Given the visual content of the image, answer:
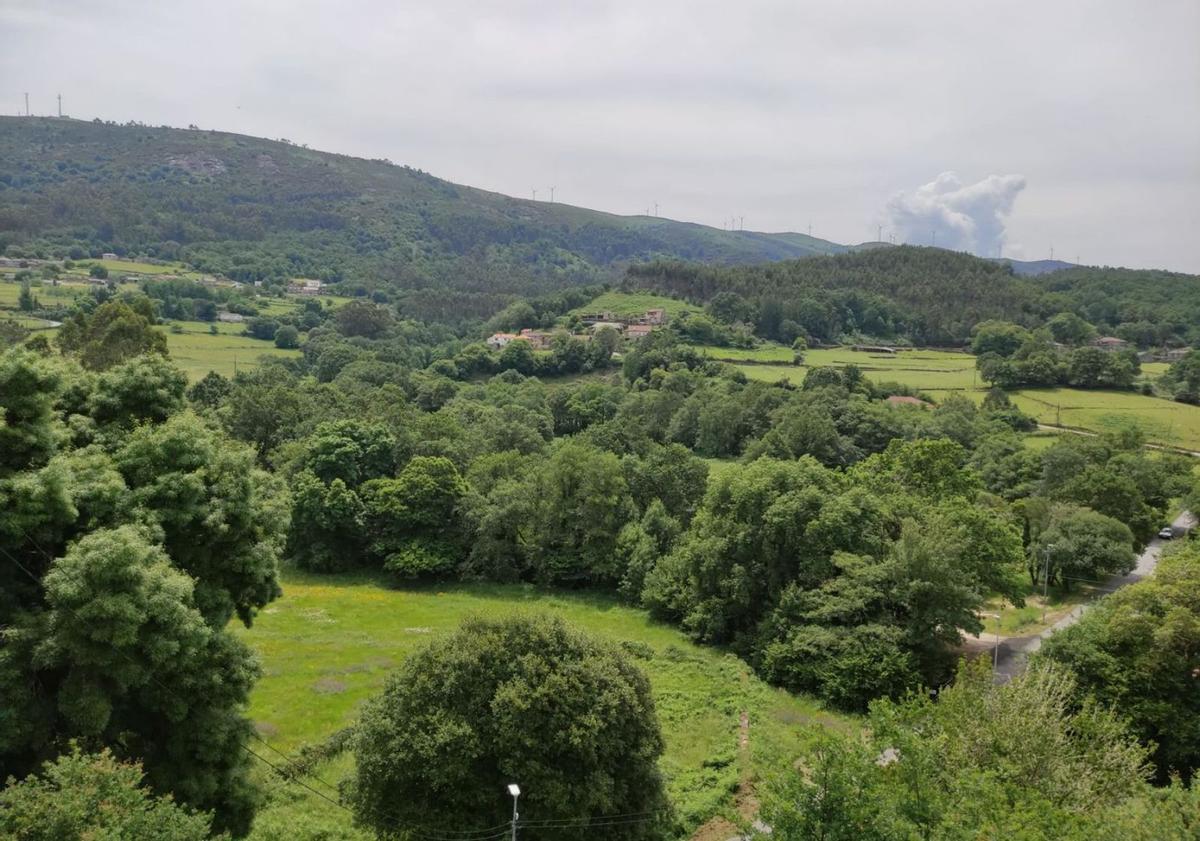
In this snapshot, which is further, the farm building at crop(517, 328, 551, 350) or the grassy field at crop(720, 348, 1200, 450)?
the farm building at crop(517, 328, 551, 350)

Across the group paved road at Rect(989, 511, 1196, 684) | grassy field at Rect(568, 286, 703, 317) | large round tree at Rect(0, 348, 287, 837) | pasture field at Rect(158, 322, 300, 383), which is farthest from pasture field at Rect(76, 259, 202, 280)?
paved road at Rect(989, 511, 1196, 684)

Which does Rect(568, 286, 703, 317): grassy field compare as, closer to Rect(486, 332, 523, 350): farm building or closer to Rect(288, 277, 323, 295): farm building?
Rect(486, 332, 523, 350): farm building

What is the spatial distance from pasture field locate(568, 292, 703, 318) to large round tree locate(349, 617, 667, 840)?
109588 mm

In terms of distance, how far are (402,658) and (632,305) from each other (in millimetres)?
109932

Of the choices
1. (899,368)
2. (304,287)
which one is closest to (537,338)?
(899,368)

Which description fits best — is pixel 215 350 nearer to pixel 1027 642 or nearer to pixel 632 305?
pixel 632 305

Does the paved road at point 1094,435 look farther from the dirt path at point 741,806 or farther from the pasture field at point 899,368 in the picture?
the dirt path at point 741,806

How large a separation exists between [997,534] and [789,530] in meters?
9.00

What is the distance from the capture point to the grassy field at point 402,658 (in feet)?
73.7

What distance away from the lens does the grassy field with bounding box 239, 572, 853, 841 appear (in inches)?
885

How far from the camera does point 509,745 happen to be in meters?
18.7

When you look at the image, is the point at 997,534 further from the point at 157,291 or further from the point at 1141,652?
the point at 157,291

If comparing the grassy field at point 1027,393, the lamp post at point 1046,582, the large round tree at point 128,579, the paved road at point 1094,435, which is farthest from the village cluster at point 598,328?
the large round tree at point 128,579

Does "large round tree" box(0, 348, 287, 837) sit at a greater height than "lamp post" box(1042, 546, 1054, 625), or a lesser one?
greater
